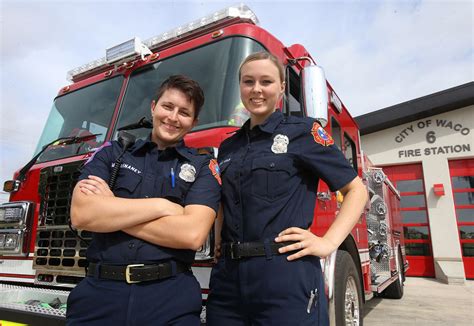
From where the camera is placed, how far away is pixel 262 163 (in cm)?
155

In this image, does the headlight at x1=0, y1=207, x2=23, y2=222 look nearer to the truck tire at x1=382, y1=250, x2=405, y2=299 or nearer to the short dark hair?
the short dark hair

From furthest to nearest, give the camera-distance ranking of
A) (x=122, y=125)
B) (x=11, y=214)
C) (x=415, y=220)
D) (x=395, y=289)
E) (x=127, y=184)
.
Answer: (x=415, y=220) < (x=395, y=289) < (x=122, y=125) < (x=11, y=214) < (x=127, y=184)

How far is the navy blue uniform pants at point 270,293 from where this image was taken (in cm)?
136

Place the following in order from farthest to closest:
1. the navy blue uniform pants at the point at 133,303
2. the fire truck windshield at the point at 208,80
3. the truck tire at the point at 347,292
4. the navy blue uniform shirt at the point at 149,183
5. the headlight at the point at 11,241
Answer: the headlight at the point at 11,241 < the truck tire at the point at 347,292 < the fire truck windshield at the point at 208,80 < the navy blue uniform shirt at the point at 149,183 < the navy blue uniform pants at the point at 133,303

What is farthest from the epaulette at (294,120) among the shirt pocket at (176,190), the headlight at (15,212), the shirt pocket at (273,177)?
the headlight at (15,212)

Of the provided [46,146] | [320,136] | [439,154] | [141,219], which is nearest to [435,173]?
[439,154]

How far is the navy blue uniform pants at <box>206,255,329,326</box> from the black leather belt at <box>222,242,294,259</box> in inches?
0.8

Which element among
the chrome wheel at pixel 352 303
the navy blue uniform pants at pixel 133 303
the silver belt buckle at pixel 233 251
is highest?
the silver belt buckle at pixel 233 251

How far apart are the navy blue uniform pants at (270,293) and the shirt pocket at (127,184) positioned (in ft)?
1.70

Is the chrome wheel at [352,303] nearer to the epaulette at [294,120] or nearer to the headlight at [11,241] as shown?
the epaulette at [294,120]

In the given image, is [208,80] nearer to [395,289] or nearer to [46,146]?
[46,146]

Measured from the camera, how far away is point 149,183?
1.59m

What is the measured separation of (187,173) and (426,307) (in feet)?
20.6

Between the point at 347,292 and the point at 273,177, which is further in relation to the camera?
the point at 347,292
